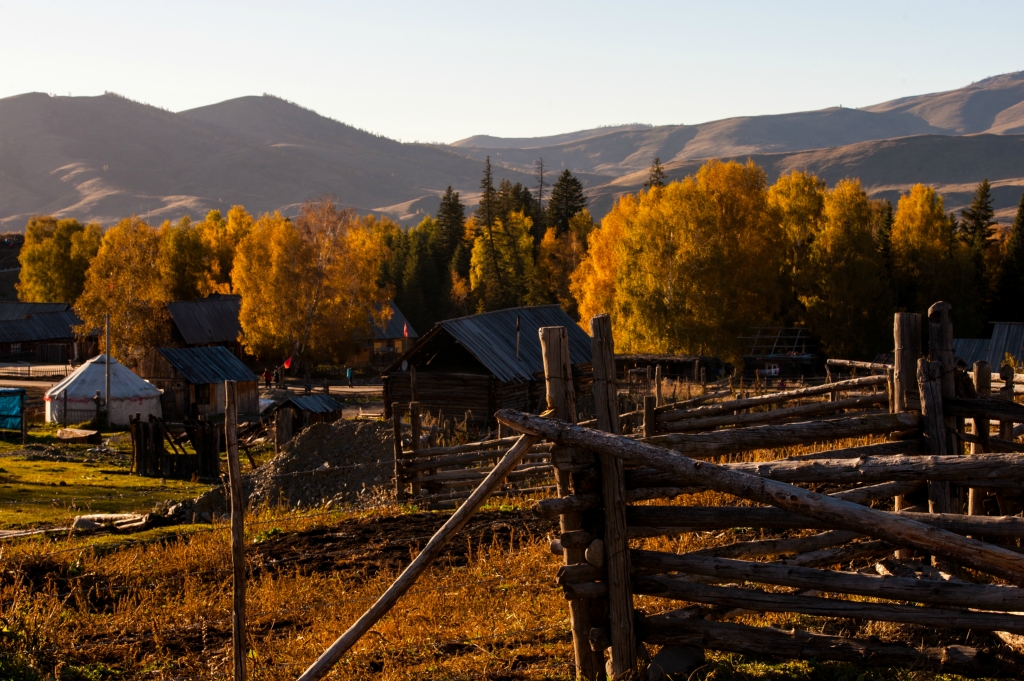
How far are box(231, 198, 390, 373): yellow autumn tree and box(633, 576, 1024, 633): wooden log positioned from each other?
168 ft

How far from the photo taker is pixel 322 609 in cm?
784

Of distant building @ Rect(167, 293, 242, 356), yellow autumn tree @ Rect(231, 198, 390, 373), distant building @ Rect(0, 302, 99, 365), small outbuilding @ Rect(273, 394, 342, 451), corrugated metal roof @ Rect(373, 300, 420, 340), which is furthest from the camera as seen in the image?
corrugated metal roof @ Rect(373, 300, 420, 340)

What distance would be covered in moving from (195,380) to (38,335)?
36359mm

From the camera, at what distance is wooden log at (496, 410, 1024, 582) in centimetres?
455

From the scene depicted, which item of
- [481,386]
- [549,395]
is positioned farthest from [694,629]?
[481,386]

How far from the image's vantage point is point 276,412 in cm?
3173

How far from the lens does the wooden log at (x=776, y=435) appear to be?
18.7ft

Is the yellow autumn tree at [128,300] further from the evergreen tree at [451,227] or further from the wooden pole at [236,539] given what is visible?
the wooden pole at [236,539]

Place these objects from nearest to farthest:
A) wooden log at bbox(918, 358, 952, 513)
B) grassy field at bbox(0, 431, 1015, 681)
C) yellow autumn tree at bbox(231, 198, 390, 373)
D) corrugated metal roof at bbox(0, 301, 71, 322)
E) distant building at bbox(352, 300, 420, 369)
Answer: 1. grassy field at bbox(0, 431, 1015, 681)
2. wooden log at bbox(918, 358, 952, 513)
3. yellow autumn tree at bbox(231, 198, 390, 373)
4. distant building at bbox(352, 300, 420, 369)
5. corrugated metal roof at bbox(0, 301, 71, 322)

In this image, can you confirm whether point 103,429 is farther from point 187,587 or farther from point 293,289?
point 187,587

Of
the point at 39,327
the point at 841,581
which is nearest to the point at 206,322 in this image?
the point at 39,327

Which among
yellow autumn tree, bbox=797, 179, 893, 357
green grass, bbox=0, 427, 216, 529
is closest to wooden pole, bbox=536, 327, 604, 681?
green grass, bbox=0, 427, 216, 529

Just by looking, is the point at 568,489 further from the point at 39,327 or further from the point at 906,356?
the point at 39,327

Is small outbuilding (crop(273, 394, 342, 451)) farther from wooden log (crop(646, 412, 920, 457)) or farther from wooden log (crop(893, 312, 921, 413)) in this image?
wooden log (crop(646, 412, 920, 457))
